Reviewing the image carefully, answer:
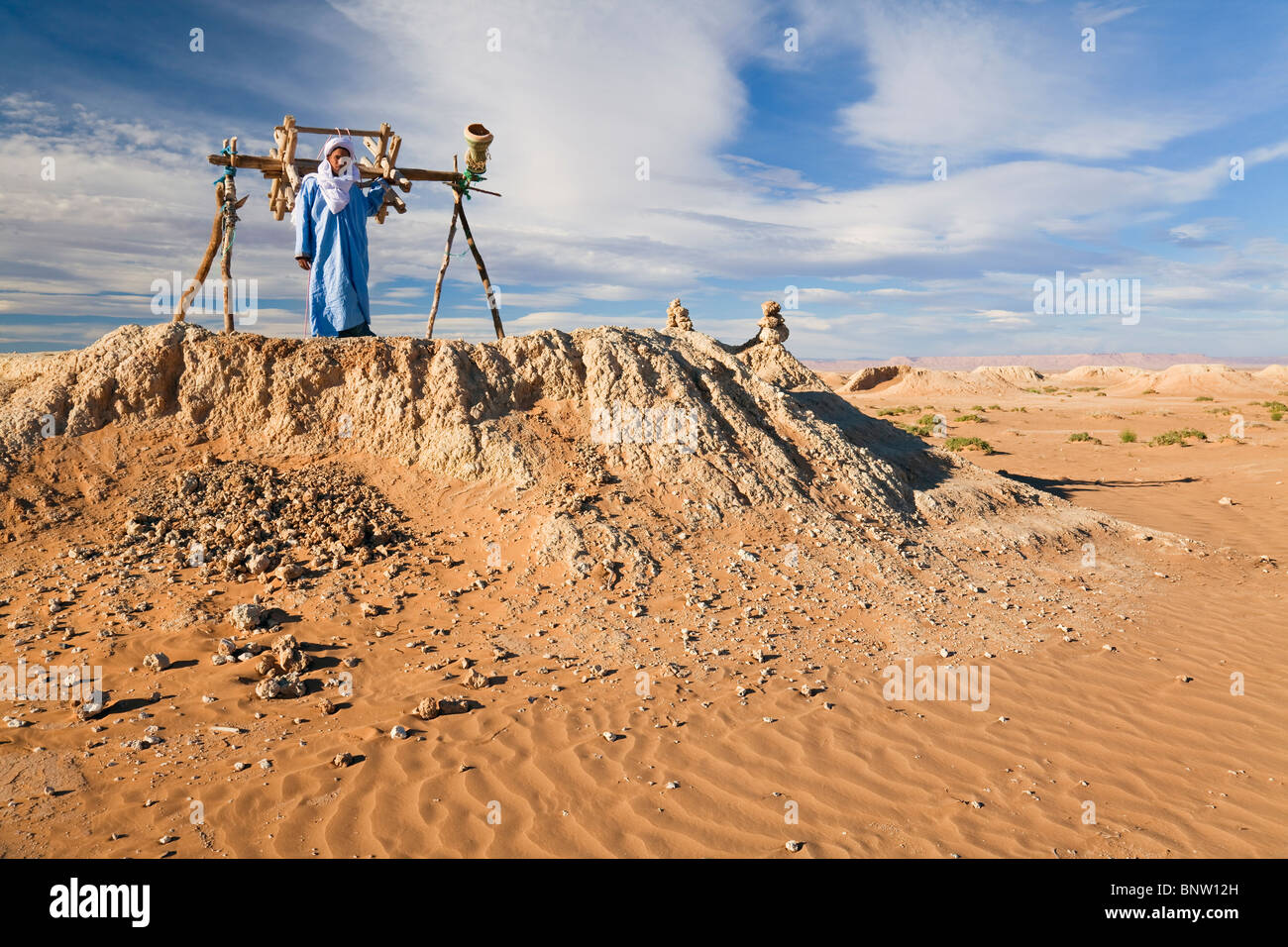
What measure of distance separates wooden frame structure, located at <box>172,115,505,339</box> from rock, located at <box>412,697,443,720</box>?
434 centimetres

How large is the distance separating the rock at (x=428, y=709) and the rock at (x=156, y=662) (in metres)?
1.59

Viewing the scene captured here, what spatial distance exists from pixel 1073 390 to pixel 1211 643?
3877 centimetres

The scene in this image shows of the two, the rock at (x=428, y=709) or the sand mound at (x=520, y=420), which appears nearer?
the rock at (x=428, y=709)

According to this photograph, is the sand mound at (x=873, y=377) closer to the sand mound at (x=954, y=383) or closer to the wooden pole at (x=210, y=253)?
the sand mound at (x=954, y=383)

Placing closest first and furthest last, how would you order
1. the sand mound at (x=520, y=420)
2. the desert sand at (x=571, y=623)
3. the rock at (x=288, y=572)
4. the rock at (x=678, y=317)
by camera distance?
the desert sand at (x=571, y=623) < the rock at (x=288, y=572) < the sand mound at (x=520, y=420) < the rock at (x=678, y=317)

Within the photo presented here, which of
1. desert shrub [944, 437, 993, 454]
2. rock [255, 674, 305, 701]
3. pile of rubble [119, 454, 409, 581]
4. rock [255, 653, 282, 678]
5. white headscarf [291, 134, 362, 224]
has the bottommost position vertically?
rock [255, 674, 305, 701]

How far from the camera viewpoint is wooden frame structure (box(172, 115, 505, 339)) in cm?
681

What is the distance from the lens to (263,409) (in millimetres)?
6410

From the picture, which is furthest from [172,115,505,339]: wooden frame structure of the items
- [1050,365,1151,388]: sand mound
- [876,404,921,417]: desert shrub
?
[1050,365,1151,388]: sand mound

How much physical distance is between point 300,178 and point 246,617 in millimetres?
4621

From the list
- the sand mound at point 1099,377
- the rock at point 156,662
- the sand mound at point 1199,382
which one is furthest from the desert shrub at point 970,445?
the sand mound at point 1099,377

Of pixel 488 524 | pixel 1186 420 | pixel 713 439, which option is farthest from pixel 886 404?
pixel 488 524

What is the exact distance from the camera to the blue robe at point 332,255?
7039mm

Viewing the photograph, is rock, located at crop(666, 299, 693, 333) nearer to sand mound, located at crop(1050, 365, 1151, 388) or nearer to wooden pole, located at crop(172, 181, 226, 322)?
wooden pole, located at crop(172, 181, 226, 322)
